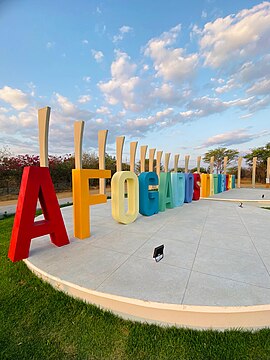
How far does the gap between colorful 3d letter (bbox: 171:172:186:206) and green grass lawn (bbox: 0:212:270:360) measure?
5.62 metres

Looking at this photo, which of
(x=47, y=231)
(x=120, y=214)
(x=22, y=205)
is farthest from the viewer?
(x=120, y=214)

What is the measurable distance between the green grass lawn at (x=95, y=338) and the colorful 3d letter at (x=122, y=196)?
269 cm

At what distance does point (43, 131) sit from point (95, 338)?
8551mm

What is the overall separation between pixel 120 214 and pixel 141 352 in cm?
332

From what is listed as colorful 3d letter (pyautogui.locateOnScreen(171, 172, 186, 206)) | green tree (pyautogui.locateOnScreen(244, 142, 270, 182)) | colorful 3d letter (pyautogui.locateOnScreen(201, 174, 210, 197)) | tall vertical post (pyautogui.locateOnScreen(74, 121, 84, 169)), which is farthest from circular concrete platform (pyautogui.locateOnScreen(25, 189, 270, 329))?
green tree (pyautogui.locateOnScreen(244, 142, 270, 182))

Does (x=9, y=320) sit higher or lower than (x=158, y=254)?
lower

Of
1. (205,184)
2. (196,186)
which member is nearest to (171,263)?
(196,186)

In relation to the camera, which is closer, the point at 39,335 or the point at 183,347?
the point at 183,347

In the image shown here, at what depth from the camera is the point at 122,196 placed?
472cm

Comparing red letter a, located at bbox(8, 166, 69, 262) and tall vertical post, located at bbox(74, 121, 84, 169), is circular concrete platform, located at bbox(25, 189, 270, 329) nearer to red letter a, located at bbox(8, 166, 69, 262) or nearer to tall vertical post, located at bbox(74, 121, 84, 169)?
red letter a, located at bbox(8, 166, 69, 262)

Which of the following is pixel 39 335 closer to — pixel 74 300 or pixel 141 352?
pixel 74 300

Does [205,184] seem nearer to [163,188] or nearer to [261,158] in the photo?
[163,188]

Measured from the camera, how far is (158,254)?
2.80 meters

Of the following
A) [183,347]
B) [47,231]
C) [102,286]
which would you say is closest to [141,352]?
[183,347]
